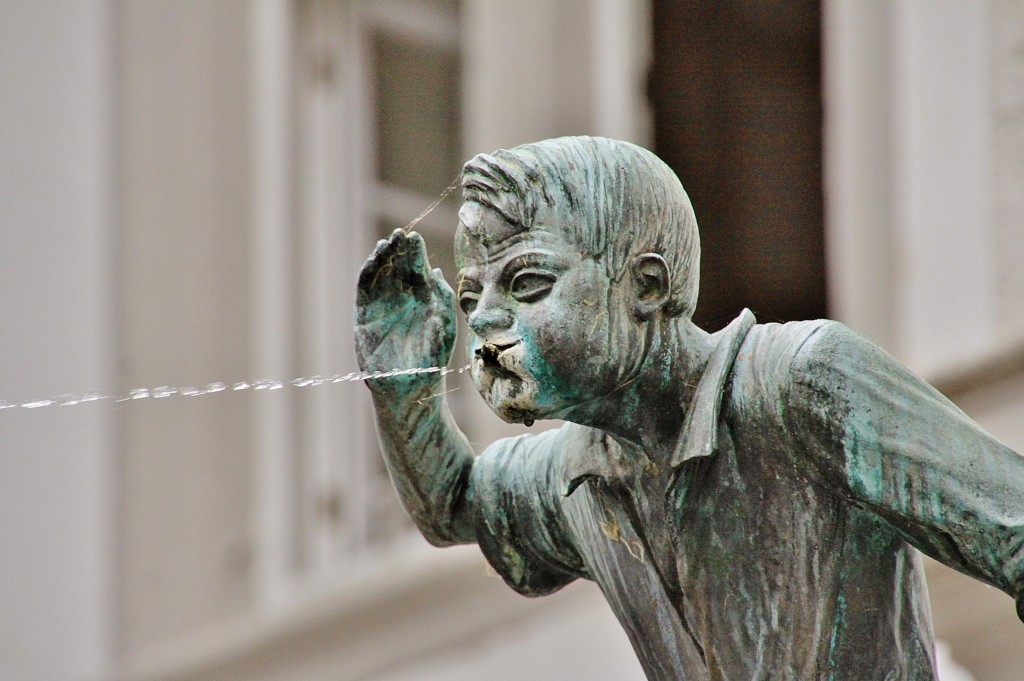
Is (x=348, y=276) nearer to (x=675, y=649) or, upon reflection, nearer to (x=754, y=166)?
(x=754, y=166)

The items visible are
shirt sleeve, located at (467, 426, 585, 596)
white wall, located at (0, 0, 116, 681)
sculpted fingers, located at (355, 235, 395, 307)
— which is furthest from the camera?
white wall, located at (0, 0, 116, 681)

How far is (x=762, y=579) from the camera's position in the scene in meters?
2.17

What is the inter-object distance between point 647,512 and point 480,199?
0.38 m

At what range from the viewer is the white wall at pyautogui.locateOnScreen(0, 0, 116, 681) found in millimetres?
6246

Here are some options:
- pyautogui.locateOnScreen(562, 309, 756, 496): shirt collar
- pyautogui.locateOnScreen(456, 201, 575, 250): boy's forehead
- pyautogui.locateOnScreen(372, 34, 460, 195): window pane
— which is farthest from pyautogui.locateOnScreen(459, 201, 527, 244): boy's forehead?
pyautogui.locateOnScreen(372, 34, 460, 195): window pane

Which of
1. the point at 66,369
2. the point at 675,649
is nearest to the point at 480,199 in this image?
the point at 675,649

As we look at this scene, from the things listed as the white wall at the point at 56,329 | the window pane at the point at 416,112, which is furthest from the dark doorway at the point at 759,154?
the white wall at the point at 56,329

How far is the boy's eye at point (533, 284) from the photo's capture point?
6.88ft

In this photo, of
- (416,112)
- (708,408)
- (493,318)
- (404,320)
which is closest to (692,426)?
(708,408)

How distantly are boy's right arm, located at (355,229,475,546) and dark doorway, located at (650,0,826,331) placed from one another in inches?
172

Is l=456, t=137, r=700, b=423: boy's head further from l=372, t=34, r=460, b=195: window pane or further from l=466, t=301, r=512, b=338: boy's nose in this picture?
l=372, t=34, r=460, b=195: window pane

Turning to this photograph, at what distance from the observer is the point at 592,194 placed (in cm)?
212

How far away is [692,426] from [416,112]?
5279mm

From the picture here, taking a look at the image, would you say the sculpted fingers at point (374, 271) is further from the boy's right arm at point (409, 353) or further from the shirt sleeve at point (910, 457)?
the shirt sleeve at point (910, 457)
